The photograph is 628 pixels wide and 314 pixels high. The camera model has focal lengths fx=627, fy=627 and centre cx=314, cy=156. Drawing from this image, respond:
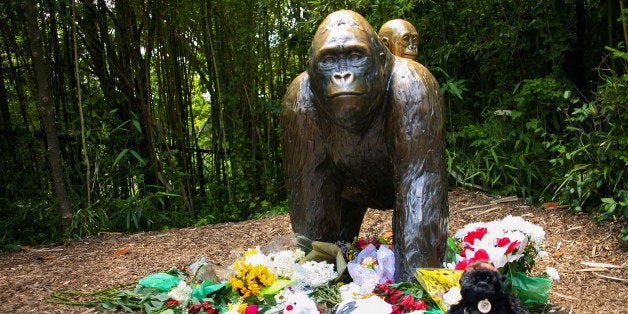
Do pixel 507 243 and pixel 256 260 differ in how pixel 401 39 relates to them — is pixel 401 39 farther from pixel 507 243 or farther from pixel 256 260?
pixel 256 260

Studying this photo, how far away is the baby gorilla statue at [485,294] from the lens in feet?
6.52

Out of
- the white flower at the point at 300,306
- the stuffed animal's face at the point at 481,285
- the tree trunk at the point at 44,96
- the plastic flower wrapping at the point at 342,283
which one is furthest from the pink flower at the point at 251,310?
the tree trunk at the point at 44,96

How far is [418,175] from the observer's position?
2.64 m

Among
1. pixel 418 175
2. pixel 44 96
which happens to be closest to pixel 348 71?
pixel 418 175

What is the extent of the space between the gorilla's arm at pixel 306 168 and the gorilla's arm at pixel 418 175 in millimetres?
386

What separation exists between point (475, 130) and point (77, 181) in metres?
3.91

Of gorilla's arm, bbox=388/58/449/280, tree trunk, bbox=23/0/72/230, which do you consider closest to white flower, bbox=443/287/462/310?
gorilla's arm, bbox=388/58/449/280

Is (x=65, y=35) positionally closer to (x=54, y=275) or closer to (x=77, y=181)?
(x=77, y=181)

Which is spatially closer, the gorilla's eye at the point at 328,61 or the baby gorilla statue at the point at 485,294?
the baby gorilla statue at the point at 485,294

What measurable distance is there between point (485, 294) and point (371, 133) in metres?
1.01

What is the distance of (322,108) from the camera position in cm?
279

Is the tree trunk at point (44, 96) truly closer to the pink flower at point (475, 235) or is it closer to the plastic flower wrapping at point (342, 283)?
the plastic flower wrapping at point (342, 283)

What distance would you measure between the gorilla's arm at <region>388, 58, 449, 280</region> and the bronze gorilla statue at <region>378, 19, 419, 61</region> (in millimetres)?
878

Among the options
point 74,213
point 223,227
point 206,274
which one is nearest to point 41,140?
point 74,213
